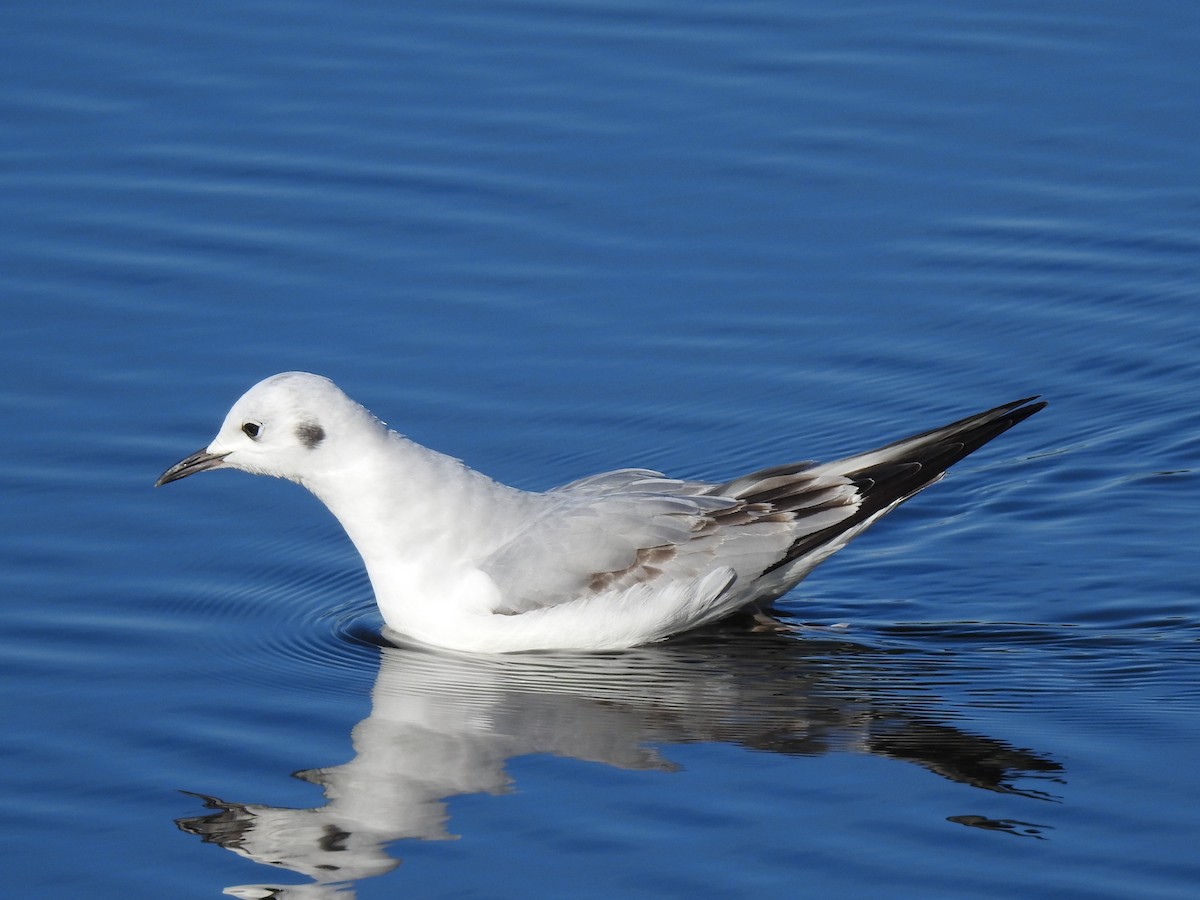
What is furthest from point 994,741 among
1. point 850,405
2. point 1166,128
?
point 1166,128

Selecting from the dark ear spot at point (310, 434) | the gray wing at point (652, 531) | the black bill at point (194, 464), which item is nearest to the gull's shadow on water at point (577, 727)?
the gray wing at point (652, 531)

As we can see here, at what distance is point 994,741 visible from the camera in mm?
8211

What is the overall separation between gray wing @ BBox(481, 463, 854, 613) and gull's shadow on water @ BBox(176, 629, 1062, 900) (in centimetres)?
38

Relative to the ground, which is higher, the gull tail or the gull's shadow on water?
the gull tail

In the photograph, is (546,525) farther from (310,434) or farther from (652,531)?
(310,434)

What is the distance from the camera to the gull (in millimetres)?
9398

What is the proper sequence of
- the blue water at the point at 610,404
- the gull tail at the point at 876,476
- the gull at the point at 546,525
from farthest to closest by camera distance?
the gull tail at the point at 876,476 < the gull at the point at 546,525 < the blue water at the point at 610,404

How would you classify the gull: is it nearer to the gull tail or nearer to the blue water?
the gull tail

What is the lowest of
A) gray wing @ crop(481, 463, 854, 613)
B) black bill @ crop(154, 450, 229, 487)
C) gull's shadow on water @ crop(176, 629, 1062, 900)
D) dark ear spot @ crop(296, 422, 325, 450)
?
gull's shadow on water @ crop(176, 629, 1062, 900)

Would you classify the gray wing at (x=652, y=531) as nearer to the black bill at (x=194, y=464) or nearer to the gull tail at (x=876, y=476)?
the gull tail at (x=876, y=476)

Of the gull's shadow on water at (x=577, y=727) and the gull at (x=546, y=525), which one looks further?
the gull at (x=546, y=525)

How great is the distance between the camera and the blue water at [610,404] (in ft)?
25.2

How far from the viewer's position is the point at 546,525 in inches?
375

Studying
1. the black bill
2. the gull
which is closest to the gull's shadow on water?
Answer: the gull
